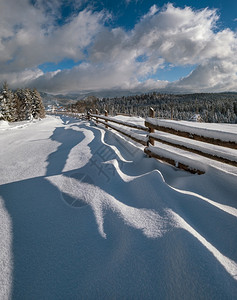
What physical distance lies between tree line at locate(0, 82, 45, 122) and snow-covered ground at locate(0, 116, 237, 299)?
3590 centimetres

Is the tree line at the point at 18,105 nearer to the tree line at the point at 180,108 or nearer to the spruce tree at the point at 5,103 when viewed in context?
the spruce tree at the point at 5,103

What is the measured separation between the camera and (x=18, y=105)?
4309 centimetres

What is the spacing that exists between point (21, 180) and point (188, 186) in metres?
3.25

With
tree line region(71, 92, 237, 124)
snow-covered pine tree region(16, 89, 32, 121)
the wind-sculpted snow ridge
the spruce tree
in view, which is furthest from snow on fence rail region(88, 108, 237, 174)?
snow-covered pine tree region(16, 89, 32, 121)

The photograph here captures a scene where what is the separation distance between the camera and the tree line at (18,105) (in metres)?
31.3

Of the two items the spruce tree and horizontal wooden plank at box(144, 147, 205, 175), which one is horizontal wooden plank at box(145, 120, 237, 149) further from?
the spruce tree

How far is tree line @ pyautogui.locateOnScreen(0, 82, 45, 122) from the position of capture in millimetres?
31328

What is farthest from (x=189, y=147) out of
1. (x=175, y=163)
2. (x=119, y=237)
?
(x=119, y=237)

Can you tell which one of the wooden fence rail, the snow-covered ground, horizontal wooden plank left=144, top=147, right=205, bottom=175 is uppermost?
the wooden fence rail

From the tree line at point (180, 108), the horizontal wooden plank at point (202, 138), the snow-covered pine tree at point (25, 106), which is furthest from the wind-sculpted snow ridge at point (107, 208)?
the snow-covered pine tree at point (25, 106)

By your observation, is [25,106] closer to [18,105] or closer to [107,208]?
[18,105]

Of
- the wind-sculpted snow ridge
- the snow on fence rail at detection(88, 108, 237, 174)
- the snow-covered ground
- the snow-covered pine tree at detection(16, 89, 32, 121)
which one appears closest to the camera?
the snow-covered ground

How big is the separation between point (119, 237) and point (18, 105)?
5147 centimetres

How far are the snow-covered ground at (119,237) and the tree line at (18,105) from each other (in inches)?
1413
